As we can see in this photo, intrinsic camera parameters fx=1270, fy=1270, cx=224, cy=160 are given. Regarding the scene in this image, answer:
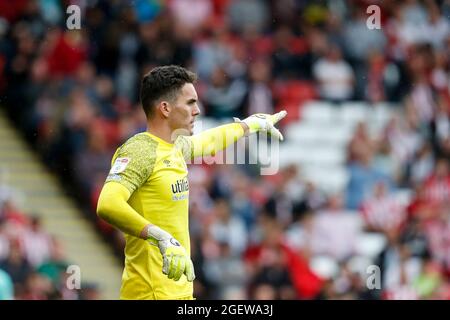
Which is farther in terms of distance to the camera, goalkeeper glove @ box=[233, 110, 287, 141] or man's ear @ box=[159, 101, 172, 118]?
goalkeeper glove @ box=[233, 110, 287, 141]

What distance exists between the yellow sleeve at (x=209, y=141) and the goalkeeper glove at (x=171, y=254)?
2.84 ft

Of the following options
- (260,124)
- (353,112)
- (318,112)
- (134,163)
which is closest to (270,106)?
(318,112)

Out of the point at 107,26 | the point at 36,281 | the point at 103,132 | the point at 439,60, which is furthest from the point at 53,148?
the point at 439,60

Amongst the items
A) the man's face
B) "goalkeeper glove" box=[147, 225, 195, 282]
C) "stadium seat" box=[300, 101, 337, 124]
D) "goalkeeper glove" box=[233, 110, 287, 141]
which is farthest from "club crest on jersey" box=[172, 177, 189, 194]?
"stadium seat" box=[300, 101, 337, 124]

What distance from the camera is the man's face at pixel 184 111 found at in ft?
25.0

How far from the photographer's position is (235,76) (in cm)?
1695

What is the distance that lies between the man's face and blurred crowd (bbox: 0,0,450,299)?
5969 millimetres

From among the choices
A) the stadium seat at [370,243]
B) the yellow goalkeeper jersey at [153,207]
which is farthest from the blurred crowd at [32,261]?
the yellow goalkeeper jersey at [153,207]

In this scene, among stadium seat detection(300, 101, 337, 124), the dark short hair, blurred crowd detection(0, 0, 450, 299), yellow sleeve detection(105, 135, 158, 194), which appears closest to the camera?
yellow sleeve detection(105, 135, 158, 194)

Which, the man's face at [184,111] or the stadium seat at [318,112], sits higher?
the stadium seat at [318,112]

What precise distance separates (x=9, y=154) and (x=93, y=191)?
180cm

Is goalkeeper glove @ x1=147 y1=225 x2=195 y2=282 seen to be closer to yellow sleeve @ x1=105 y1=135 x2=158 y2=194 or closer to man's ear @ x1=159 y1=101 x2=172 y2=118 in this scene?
yellow sleeve @ x1=105 y1=135 x2=158 y2=194

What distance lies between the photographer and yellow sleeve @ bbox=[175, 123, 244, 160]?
25.9 ft

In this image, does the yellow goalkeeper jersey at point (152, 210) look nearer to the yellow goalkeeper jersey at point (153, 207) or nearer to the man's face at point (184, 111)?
the yellow goalkeeper jersey at point (153, 207)
